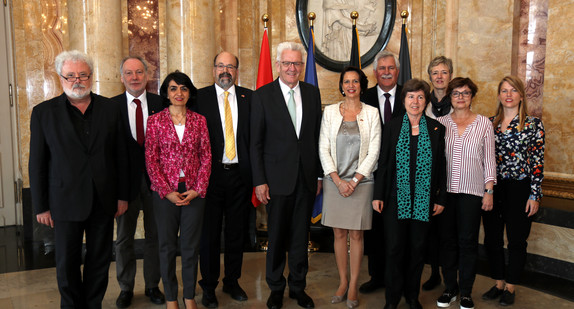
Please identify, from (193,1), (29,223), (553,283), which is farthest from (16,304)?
(553,283)

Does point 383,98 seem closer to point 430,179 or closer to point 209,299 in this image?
point 430,179

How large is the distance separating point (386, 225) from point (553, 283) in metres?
1.98

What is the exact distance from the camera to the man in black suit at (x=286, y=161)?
10.9ft

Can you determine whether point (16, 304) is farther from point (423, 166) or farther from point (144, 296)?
point (423, 166)

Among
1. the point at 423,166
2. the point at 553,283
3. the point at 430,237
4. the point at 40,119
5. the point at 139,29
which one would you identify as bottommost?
the point at 553,283

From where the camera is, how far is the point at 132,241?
3.51m

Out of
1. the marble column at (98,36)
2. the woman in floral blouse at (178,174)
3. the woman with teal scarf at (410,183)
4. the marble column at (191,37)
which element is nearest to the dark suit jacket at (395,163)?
the woman with teal scarf at (410,183)

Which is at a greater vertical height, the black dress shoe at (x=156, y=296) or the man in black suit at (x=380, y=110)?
the man in black suit at (x=380, y=110)

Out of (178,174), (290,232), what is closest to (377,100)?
(290,232)

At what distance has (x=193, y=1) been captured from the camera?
536 cm

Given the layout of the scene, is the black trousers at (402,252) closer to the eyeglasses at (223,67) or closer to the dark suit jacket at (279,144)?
the dark suit jacket at (279,144)

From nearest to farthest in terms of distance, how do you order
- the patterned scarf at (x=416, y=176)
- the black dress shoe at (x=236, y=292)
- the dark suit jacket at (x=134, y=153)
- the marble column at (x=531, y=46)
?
the patterned scarf at (x=416, y=176), the dark suit jacket at (x=134, y=153), the black dress shoe at (x=236, y=292), the marble column at (x=531, y=46)

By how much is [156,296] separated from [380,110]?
241 centimetres

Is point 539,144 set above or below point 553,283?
above
